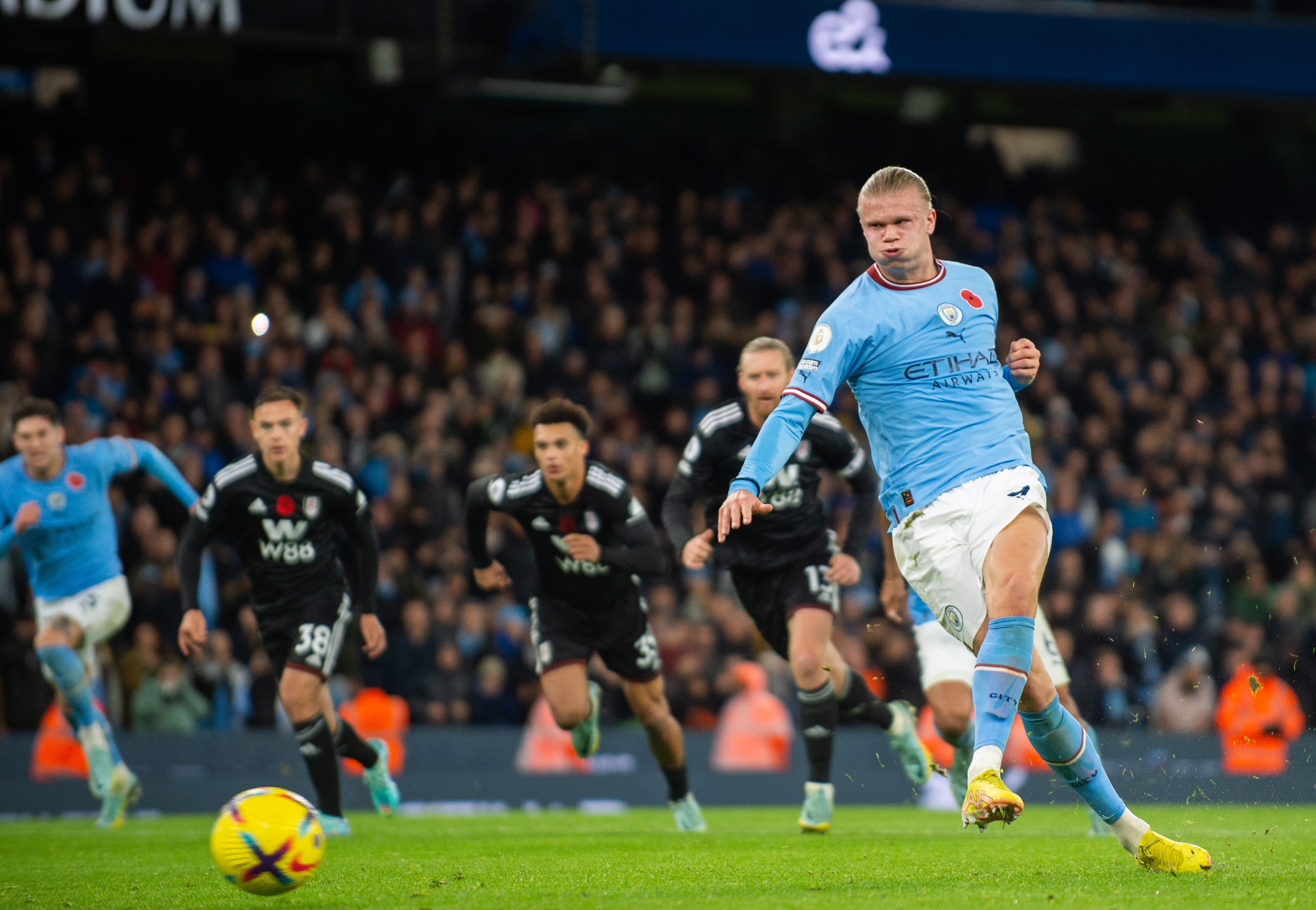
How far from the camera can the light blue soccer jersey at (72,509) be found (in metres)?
10.5

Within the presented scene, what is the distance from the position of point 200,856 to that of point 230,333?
9.55 m

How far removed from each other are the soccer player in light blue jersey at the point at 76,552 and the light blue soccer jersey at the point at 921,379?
5.60 meters

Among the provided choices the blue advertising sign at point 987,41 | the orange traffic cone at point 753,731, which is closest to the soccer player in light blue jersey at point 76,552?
the orange traffic cone at point 753,731

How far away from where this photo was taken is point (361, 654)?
573 inches

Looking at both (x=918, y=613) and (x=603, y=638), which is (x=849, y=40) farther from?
(x=918, y=613)

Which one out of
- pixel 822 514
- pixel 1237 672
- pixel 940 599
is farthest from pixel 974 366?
pixel 1237 672

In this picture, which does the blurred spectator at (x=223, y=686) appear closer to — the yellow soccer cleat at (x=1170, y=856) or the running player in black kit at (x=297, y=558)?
the running player in black kit at (x=297, y=558)

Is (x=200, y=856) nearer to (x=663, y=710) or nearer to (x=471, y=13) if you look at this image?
(x=663, y=710)

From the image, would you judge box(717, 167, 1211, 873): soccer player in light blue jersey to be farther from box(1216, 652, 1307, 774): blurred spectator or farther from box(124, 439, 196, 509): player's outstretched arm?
box(1216, 652, 1307, 774): blurred spectator

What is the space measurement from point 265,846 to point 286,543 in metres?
4.05

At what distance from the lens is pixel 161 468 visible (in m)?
10.4

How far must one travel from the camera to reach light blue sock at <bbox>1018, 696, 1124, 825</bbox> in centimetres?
573

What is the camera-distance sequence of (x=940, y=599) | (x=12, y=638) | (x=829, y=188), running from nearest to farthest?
(x=940, y=599) → (x=12, y=638) → (x=829, y=188)

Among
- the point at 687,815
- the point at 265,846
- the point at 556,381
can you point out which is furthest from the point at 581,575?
the point at 556,381
